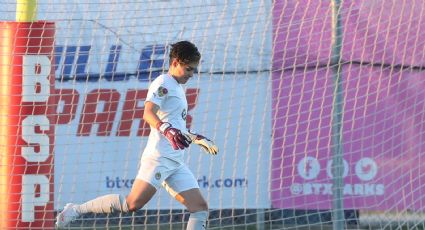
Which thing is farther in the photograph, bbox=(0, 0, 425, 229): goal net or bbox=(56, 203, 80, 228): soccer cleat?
bbox=(0, 0, 425, 229): goal net

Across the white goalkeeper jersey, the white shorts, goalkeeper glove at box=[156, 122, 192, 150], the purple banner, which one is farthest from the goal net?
goalkeeper glove at box=[156, 122, 192, 150]

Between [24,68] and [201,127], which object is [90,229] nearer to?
[201,127]

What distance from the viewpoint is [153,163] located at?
718cm

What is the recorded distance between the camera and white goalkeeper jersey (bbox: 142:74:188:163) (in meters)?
7.16

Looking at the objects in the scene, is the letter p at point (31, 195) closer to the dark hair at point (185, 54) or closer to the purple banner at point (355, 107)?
the dark hair at point (185, 54)

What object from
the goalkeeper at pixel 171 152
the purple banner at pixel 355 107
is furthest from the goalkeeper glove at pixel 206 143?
the purple banner at pixel 355 107

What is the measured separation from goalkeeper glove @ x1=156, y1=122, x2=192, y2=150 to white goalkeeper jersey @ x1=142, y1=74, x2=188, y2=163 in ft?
0.81

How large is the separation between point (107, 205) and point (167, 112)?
2.62 feet

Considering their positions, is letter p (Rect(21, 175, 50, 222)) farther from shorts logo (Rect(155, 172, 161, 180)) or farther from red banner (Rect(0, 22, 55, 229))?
shorts logo (Rect(155, 172, 161, 180))

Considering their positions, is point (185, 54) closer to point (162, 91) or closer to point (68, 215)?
point (162, 91)

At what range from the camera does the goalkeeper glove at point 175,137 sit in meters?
6.80

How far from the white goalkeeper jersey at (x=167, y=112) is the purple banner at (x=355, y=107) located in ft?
7.93

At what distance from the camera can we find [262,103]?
32.2ft

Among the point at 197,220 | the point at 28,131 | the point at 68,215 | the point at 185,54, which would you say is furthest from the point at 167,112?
the point at 28,131
